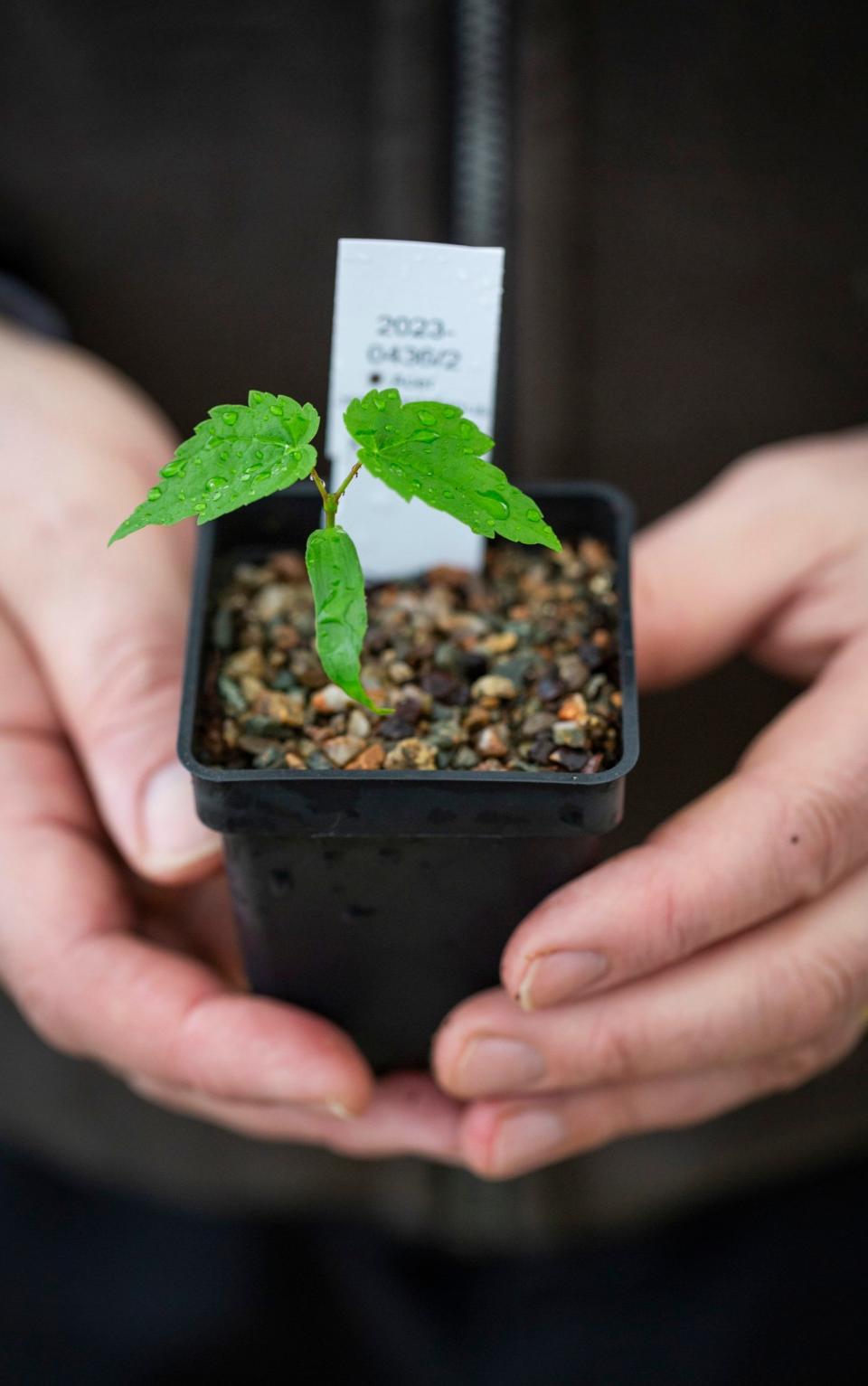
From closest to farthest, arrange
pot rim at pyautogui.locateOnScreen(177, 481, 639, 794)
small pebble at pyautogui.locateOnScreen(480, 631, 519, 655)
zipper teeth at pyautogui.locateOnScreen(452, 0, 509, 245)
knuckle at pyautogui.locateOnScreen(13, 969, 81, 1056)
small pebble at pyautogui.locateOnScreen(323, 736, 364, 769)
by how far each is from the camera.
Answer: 1. pot rim at pyautogui.locateOnScreen(177, 481, 639, 794)
2. small pebble at pyautogui.locateOnScreen(323, 736, 364, 769)
3. small pebble at pyautogui.locateOnScreen(480, 631, 519, 655)
4. knuckle at pyautogui.locateOnScreen(13, 969, 81, 1056)
5. zipper teeth at pyautogui.locateOnScreen(452, 0, 509, 245)

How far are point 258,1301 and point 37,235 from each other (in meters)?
1.51

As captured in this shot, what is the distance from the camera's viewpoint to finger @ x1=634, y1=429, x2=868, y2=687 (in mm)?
1305

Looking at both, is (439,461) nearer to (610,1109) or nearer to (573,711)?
(573,711)

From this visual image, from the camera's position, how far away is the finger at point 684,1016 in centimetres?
110

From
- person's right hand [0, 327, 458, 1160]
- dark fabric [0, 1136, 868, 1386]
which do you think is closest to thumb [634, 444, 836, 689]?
person's right hand [0, 327, 458, 1160]

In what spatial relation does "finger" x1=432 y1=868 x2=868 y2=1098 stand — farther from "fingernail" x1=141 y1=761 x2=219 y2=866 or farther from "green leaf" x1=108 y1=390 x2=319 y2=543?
"green leaf" x1=108 y1=390 x2=319 y2=543

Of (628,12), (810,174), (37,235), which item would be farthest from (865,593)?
(37,235)

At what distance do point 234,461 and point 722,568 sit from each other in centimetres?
69

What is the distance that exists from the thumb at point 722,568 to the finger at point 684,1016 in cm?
31

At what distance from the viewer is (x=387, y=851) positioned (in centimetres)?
96

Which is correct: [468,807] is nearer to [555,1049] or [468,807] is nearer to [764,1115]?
[555,1049]

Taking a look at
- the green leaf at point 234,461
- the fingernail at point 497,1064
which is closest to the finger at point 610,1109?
the fingernail at point 497,1064

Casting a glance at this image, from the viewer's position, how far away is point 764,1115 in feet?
5.71

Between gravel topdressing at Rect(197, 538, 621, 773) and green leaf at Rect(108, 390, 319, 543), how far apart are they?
0.26m
